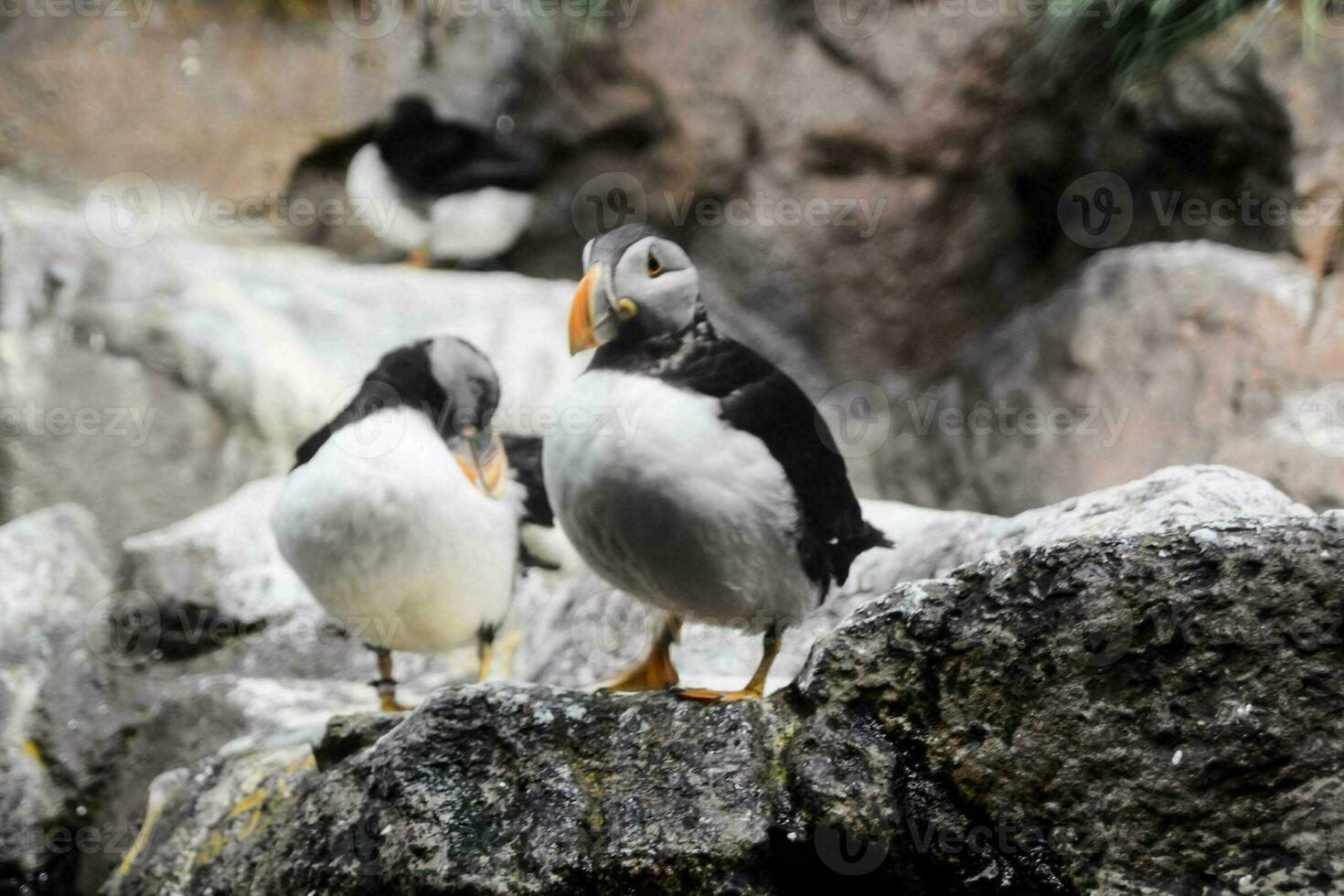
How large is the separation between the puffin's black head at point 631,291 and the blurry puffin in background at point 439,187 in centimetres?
491

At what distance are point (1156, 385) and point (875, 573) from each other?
2.72 metres

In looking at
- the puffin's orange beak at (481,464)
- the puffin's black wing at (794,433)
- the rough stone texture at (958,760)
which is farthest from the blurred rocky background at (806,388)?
the puffin's orange beak at (481,464)

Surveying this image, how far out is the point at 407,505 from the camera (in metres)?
3.09

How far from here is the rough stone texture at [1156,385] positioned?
5270mm

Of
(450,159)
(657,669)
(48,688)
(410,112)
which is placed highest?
(410,112)

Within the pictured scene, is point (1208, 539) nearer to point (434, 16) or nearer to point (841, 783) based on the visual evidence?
point (841, 783)

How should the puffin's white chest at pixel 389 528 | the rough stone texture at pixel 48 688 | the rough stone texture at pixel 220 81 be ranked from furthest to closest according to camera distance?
1. the rough stone texture at pixel 220 81
2. the rough stone texture at pixel 48 688
3. the puffin's white chest at pixel 389 528

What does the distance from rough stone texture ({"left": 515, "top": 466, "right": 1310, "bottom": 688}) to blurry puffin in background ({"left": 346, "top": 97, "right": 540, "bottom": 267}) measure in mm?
3349

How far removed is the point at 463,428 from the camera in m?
3.22

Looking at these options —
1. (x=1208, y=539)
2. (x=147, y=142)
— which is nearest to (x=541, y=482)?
(x=1208, y=539)

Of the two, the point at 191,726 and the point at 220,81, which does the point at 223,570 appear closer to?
the point at 191,726

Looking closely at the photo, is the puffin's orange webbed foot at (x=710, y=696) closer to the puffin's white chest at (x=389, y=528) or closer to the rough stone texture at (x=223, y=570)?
the puffin's white chest at (x=389, y=528)

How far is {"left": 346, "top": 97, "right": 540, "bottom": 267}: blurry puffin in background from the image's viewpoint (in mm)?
7340

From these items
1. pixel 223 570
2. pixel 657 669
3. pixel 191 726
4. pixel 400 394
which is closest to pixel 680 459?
pixel 657 669
